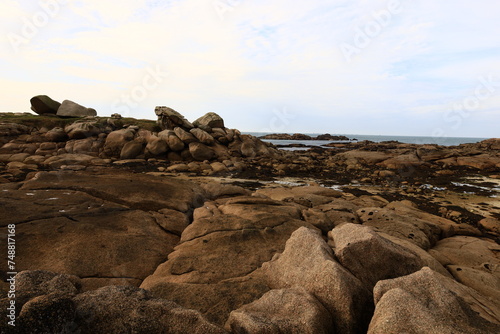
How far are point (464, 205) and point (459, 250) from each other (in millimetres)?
9323

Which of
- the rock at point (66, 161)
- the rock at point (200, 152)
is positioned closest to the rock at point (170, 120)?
the rock at point (200, 152)

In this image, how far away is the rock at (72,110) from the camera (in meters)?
40.5

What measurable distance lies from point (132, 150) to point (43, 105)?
23757mm

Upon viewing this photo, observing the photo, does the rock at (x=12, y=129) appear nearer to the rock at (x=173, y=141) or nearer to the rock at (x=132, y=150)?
the rock at (x=132, y=150)

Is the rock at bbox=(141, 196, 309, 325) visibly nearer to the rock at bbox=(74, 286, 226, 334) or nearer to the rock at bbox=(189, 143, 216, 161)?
the rock at bbox=(74, 286, 226, 334)

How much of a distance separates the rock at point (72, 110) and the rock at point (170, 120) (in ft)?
54.9

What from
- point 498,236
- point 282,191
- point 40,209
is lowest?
point 498,236

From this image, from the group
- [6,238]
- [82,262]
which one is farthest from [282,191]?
[6,238]

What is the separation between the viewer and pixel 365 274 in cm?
443

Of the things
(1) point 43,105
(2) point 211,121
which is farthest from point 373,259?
(1) point 43,105

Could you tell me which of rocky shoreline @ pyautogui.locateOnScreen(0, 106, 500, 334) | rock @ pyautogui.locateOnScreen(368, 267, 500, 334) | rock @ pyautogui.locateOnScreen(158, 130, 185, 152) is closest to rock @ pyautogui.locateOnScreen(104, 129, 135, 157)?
rock @ pyautogui.locateOnScreen(158, 130, 185, 152)

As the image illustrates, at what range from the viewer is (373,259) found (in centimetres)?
458

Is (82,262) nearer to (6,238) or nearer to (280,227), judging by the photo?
(6,238)

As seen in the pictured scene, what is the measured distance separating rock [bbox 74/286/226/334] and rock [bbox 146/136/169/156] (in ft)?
91.5
